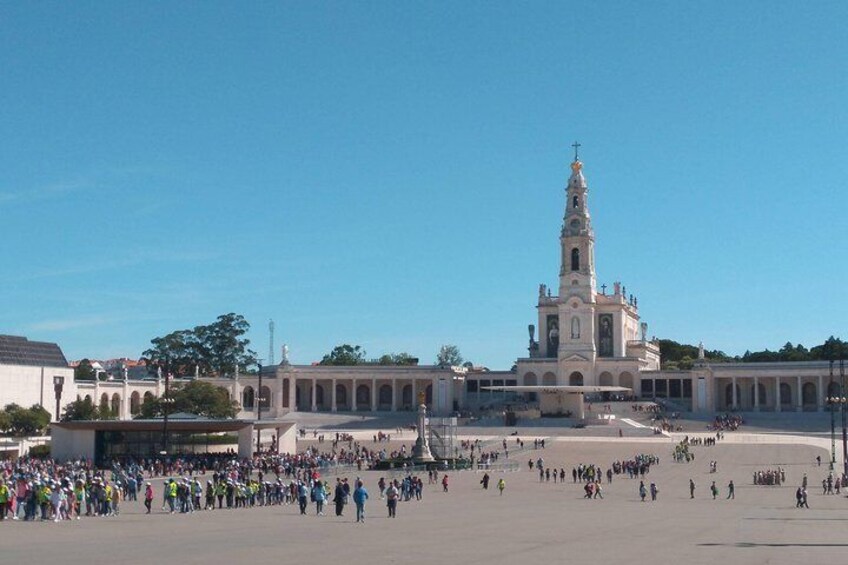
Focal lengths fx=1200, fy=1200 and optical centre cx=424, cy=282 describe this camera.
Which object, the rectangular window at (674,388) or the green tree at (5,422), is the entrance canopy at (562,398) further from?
the green tree at (5,422)

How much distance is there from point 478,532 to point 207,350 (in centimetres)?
9934

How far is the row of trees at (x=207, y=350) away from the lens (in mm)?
119500

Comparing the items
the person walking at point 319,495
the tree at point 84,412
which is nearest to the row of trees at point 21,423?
the tree at point 84,412

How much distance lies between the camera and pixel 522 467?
196ft

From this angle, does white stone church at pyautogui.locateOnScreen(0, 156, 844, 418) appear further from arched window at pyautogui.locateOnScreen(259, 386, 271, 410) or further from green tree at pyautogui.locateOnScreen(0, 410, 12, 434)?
green tree at pyautogui.locateOnScreen(0, 410, 12, 434)

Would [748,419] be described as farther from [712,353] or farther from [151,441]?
[712,353]

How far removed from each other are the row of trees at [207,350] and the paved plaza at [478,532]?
78.2 metres

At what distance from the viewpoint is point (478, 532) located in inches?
980

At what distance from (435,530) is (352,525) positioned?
2306mm

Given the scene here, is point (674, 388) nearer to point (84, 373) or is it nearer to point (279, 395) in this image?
point (279, 395)

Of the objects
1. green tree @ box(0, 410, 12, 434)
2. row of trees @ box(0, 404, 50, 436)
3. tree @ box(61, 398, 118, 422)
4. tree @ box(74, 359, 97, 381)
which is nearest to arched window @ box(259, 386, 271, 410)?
tree @ box(74, 359, 97, 381)

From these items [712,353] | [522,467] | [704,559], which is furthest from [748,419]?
[704,559]

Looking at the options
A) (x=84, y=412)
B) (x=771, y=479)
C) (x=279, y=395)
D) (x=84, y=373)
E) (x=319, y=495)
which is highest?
(x=84, y=373)

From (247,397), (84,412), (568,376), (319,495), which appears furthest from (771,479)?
(247,397)
